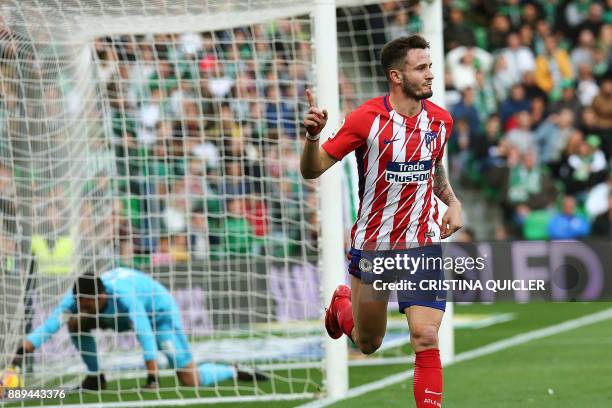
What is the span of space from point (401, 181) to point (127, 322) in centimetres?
409

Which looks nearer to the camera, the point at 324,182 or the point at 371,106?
the point at 371,106

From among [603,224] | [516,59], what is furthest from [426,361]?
[516,59]

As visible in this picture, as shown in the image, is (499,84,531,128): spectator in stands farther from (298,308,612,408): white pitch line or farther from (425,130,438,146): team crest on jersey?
(425,130,438,146): team crest on jersey

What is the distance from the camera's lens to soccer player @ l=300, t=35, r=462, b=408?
6.93m

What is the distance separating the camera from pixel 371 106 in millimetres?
7098

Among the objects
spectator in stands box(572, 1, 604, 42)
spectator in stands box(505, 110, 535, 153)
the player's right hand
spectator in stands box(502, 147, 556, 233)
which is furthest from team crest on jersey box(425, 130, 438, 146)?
spectator in stands box(572, 1, 604, 42)

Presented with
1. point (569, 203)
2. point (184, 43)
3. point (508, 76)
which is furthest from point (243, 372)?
point (508, 76)

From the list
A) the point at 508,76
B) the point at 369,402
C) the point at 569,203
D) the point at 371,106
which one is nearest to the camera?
the point at 371,106

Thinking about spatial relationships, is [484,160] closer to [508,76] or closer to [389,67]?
[508,76]

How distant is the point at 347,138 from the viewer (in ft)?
22.9

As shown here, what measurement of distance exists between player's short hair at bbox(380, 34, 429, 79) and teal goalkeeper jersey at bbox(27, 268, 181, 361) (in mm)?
3807

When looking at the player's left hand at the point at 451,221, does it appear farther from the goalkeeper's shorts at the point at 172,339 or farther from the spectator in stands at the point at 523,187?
the spectator in stands at the point at 523,187

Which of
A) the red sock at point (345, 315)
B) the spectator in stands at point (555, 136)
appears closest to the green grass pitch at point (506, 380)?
the red sock at point (345, 315)

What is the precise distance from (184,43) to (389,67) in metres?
3.97
